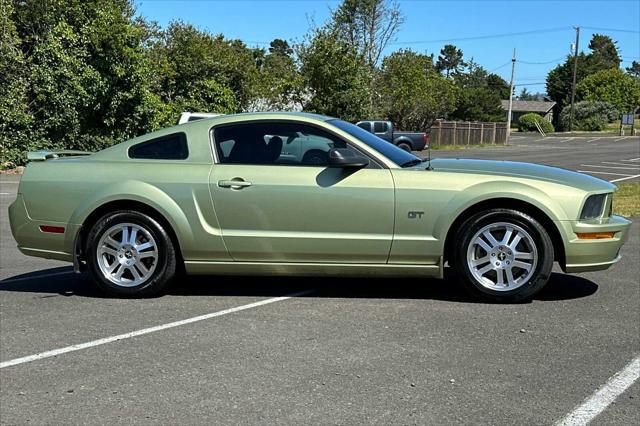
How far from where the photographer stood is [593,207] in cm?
559

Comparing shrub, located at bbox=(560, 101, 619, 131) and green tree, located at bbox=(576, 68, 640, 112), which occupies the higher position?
green tree, located at bbox=(576, 68, 640, 112)

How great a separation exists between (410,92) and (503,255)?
120 ft

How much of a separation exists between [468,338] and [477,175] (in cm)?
149

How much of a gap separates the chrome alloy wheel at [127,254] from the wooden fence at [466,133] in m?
38.6

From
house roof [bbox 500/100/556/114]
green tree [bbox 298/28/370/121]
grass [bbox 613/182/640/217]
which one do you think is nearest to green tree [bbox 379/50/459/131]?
green tree [bbox 298/28/370/121]

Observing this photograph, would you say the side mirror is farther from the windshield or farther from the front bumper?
the front bumper

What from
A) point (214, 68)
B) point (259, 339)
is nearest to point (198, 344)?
point (259, 339)

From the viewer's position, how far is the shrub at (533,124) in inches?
3174

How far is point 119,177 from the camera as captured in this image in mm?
5855

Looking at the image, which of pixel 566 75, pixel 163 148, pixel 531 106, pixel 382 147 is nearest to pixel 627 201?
pixel 382 147

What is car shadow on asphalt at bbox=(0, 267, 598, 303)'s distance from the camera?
5.97 meters

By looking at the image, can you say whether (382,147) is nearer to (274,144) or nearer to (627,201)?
(274,144)

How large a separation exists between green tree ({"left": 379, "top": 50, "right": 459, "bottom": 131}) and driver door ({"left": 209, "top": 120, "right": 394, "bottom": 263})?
34481mm

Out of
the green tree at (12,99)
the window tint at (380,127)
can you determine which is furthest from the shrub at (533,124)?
the green tree at (12,99)
